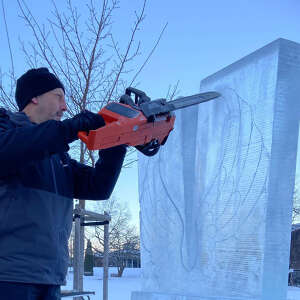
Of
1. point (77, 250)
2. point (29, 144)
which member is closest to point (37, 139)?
point (29, 144)

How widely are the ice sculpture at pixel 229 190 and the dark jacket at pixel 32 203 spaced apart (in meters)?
2.81

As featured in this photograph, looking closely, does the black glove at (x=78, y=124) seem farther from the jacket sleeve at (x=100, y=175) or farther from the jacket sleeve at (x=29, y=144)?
the jacket sleeve at (x=100, y=175)

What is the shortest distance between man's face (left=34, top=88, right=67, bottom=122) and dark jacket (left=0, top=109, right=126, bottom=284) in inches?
3.7

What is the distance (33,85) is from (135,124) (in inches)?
15.8

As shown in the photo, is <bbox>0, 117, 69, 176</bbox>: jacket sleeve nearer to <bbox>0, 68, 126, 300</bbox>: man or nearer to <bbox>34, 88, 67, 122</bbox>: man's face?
<bbox>0, 68, 126, 300</bbox>: man

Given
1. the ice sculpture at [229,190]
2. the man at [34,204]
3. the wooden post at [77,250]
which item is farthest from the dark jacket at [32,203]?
the ice sculpture at [229,190]

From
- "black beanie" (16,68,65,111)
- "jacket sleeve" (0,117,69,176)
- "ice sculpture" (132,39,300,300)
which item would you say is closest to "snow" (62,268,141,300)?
"ice sculpture" (132,39,300,300)

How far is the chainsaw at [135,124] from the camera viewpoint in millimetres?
1028

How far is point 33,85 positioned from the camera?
51.1 inches

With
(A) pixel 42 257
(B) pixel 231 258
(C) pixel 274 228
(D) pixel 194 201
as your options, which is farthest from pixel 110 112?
(D) pixel 194 201

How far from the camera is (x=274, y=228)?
361 cm

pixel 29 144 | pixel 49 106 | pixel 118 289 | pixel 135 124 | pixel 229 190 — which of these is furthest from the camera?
pixel 118 289

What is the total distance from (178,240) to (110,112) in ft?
Answer: 12.5

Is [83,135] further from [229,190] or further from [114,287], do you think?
[114,287]
